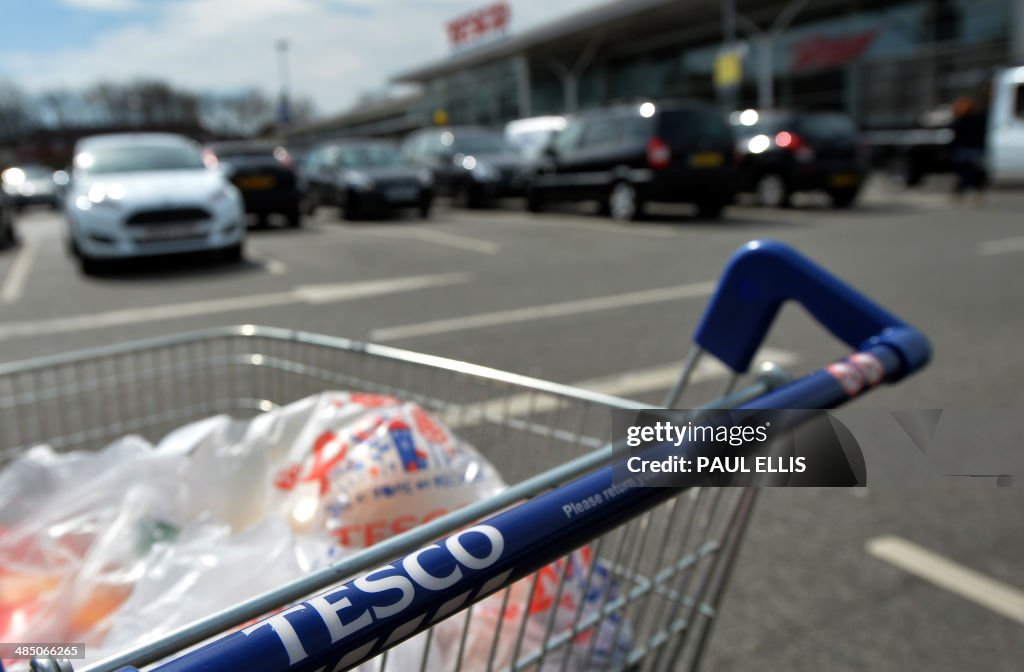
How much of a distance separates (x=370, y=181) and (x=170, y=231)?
5.90 metres

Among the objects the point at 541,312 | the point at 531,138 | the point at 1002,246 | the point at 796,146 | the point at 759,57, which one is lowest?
the point at 541,312

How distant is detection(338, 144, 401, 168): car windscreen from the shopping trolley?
1358cm

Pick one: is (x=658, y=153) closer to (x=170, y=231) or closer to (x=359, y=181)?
(x=359, y=181)

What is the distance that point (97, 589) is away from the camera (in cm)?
136

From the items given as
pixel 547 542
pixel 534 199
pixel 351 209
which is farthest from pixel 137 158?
pixel 547 542

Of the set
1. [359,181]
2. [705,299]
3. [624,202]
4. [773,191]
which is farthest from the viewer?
[359,181]

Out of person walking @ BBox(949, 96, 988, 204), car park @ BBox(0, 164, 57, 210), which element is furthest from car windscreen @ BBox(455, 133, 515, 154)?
car park @ BBox(0, 164, 57, 210)

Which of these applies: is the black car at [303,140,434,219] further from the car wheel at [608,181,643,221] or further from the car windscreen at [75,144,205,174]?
the car windscreen at [75,144,205,174]

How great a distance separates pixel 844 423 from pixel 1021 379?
4.20m

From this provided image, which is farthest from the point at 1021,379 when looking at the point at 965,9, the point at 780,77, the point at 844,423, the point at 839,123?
the point at 780,77

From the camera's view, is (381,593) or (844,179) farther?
(844,179)

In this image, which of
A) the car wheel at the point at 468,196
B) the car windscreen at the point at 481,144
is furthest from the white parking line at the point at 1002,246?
the car windscreen at the point at 481,144

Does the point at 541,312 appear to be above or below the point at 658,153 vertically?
below

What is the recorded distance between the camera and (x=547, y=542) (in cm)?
72
